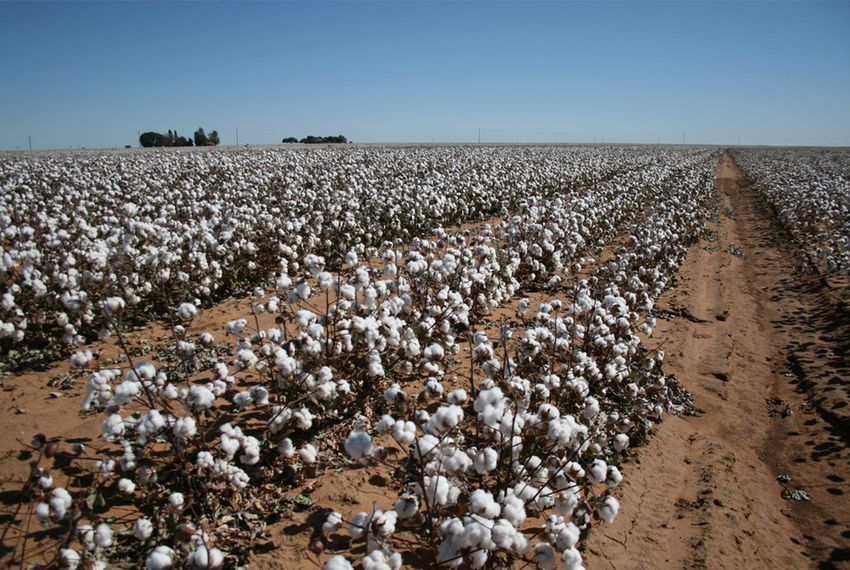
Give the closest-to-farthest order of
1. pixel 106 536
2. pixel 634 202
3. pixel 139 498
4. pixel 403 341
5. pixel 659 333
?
pixel 106 536, pixel 139 498, pixel 403 341, pixel 659 333, pixel 634 202

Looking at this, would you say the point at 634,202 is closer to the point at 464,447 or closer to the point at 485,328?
the point at 485,328

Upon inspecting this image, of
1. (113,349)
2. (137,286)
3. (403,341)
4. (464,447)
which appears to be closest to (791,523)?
(464,447)

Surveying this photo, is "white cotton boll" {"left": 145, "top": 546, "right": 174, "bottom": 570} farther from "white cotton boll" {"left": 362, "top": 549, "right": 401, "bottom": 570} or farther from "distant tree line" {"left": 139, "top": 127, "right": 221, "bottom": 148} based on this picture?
"distant tree line" {"left": 139, "top": 127, "right": 221, "bottom": 148}

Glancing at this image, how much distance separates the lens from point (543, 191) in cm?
2150

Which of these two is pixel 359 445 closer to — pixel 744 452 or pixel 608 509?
pixel 608 509

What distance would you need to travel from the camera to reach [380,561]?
2535 mm

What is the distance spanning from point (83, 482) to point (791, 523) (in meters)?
5.42

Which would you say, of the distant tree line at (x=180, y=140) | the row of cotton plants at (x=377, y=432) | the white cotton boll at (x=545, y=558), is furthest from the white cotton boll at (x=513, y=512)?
the distant tree line at (x=180, y=140)

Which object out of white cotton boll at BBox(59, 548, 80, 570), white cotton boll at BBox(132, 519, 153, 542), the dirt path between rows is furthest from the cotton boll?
white cotton boll at BBox(59, 548, 80, 570)

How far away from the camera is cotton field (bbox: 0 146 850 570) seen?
3.08 metres

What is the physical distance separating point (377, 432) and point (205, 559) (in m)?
1.86

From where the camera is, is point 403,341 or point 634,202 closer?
point 403,341

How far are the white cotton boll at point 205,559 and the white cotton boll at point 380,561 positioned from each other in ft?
2.61

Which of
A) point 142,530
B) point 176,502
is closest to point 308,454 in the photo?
point 176,502
